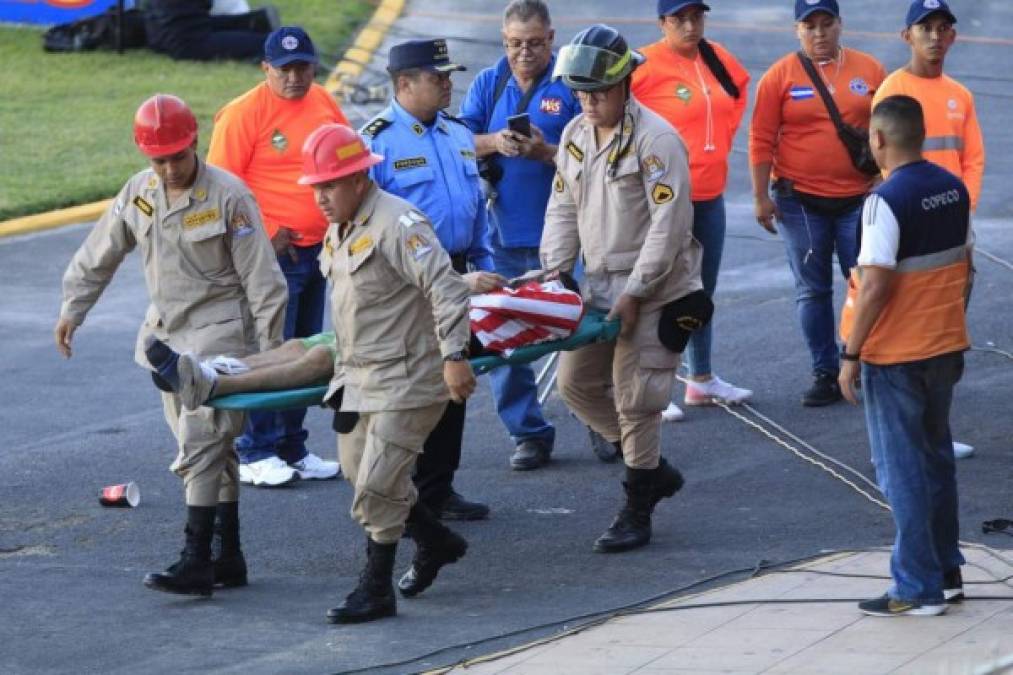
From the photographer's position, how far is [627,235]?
811cm

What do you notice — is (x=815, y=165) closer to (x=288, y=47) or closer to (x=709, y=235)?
(x=709, y=235)

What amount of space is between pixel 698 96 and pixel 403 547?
9.41ft

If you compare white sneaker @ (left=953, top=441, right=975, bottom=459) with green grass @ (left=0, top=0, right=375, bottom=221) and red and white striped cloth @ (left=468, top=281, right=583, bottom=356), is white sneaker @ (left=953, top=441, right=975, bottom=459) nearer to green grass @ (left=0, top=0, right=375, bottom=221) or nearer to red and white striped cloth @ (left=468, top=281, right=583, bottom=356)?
red and white striped cloth @ (left=468, top=281, right=583, bottom=356)

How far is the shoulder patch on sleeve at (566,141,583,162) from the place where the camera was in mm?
8211

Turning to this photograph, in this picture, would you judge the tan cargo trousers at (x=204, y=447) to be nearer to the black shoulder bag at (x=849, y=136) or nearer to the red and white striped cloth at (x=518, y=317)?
the red and white striped cloth at (x=518, y=317)

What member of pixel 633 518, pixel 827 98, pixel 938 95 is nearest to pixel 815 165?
pixel 827 98

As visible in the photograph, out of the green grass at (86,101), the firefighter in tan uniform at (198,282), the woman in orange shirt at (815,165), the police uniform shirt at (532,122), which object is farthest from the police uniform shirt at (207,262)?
the green grass at (86,101)

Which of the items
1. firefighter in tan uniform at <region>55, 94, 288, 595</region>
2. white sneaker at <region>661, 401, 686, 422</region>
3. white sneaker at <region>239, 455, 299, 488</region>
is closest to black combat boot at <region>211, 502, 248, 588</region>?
firefighter in tan uniform at <region>55, 94, 288, 595</region>

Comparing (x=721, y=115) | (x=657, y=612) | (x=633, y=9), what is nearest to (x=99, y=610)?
(x=657, y=612)

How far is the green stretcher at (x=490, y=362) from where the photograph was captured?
7348mm

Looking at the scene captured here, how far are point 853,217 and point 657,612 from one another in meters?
3.68

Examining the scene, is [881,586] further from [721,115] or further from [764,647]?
[721,115]

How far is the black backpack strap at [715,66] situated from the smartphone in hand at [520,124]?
1344 mm

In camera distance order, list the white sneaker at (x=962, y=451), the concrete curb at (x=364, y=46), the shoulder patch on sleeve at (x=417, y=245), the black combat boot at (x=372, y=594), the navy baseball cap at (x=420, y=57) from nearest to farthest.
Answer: the shoulder patch on sleeve at (x=417, y=245)
the black combat boot at (x=372, y=594)
the navy baseball cap at (x=420, y=57)
the white sneaker at (x=962, y=451)
the concrete curb at (x=364, y=46)
